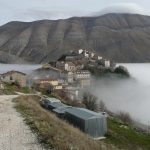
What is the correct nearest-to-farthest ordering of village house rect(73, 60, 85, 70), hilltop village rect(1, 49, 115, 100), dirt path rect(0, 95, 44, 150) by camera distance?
1. dirt path rect(0, 95, 44, 150)
2. hilltop village rect(1, 49, 115, 100)
3. village house rect(73, 60, 85, 70)

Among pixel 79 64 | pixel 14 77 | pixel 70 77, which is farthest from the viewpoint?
pixel 79 64

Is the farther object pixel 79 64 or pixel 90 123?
pixel 79 64

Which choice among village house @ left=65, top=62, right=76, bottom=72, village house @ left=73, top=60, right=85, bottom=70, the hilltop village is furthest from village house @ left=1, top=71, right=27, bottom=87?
village house @ left=73, top=60, right=85, bottom=70

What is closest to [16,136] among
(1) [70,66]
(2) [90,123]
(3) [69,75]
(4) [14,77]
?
(2) [90,123]

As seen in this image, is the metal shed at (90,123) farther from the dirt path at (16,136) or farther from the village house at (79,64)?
the village house at (79,64)

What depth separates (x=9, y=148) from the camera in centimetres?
1506

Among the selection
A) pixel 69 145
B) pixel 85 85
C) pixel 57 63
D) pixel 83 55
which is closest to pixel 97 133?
pixel 69 145

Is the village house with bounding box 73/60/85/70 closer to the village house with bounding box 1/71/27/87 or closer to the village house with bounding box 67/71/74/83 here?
the village house with bounding box 67/71/74/83

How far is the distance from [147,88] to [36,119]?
153 metres

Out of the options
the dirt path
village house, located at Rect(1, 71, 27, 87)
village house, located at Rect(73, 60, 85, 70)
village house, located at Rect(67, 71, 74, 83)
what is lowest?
village house, located at Rect(67, 71, 74, 83)

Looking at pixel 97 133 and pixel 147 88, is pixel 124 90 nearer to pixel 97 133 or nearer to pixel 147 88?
pixel 147 88

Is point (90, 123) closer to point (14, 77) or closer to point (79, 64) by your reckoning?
point (14, 77)

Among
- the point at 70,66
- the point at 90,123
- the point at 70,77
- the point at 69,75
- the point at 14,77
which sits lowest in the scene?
the point at 70,77

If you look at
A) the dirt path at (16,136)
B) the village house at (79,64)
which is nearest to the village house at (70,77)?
the village house at (79,64)
